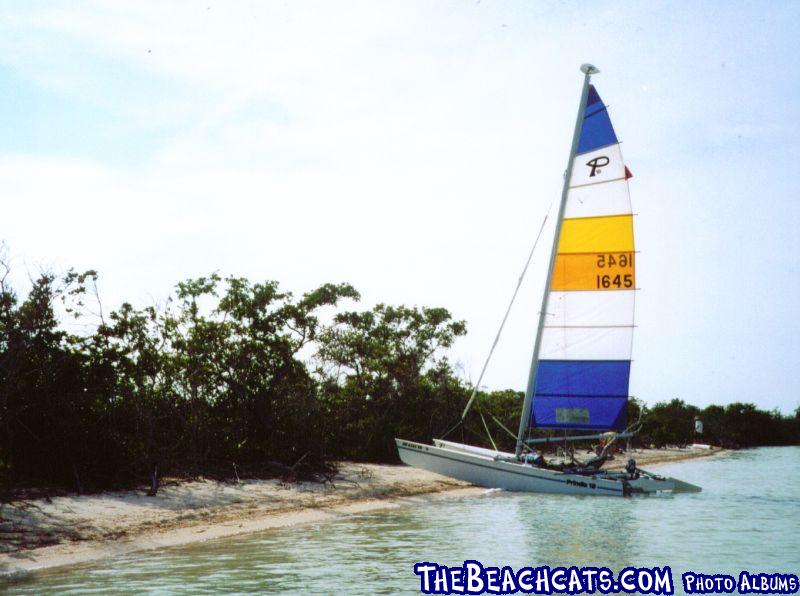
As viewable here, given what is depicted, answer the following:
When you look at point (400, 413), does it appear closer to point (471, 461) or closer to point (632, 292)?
point (471, 461)

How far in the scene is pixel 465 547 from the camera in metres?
13.3

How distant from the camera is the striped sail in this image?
805 inches

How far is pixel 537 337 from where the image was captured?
68.0ft

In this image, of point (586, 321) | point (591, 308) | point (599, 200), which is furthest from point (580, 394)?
point (599, 200)

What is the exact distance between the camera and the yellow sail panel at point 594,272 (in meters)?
20.4

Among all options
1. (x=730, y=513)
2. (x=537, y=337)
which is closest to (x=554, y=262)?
(x=537, y=337)

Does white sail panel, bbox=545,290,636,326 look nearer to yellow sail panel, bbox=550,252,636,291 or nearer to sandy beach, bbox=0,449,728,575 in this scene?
yellow sail panel, bbox=550,252,636,291

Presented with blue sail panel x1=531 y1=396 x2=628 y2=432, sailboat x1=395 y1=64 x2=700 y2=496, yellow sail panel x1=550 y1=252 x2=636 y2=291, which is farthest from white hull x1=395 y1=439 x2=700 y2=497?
yellow sail panel x1=550 y1=252 x2=636 y2=291

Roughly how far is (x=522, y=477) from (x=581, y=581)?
8.63 metres

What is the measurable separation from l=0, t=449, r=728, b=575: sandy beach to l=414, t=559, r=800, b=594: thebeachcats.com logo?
462 cm

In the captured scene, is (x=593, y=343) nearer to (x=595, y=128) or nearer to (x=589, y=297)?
(x=589, y=297)

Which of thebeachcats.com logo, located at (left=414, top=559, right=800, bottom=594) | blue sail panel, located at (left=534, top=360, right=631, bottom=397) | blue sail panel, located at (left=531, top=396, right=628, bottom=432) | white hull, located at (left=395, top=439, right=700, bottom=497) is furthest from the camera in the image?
blue sail panel, located at (left=531, top=396, right=628, bottom=432)

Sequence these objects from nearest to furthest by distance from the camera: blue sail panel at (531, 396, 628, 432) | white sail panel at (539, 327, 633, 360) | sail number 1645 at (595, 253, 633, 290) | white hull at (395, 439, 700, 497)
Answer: white hull at (395, 439, 700, 497) → sail number 1645 at (595, 253, 633, 290) → white sail panel at (539, 327, 633, 360) → blue sail panel at (531, 396, 628, 432)

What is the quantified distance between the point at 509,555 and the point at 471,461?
7.92 m
